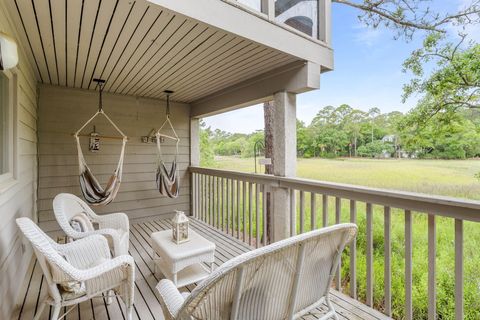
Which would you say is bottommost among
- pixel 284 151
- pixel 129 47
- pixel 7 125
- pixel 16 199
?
pixel 16 199

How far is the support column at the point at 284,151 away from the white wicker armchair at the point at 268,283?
1396 millimetres

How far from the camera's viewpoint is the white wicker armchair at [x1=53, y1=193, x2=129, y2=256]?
2.26m

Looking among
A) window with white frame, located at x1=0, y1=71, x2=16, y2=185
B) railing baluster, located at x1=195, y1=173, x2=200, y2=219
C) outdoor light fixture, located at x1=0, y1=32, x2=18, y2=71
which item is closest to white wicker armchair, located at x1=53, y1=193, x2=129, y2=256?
window with white frame, located at x1=0, y1=71, x2=16, y2=185

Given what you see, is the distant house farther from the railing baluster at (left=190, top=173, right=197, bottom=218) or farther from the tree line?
the railing baluster at (left=190, top=173, right=197, bottom=218)

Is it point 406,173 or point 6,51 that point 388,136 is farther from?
point 6,51

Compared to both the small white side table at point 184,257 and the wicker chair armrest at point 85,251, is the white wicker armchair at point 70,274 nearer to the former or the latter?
the wicker chair armrest at point 85,251

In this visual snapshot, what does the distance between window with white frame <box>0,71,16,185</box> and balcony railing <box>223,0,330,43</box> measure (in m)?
2.33

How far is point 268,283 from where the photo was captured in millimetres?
1144

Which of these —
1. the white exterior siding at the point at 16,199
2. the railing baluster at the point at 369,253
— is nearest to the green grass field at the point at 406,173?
the railing baluster at the point at 369,253

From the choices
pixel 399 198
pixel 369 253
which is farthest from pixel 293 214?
pixel 399 198

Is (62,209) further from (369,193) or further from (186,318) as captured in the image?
(369,193)

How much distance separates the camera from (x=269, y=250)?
100 cm

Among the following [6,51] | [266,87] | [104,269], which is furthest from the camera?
[266,87]

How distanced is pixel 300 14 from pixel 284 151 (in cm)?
157
